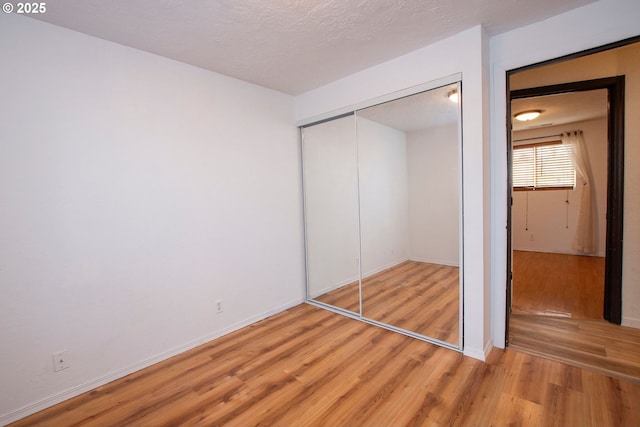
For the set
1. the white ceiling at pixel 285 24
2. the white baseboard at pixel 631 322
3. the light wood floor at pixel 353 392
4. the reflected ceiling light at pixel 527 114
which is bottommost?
the light wood floor at pixel 353 392

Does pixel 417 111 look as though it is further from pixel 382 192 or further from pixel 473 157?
A: pixel 382 192

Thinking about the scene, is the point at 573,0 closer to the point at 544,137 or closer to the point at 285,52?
the point at 285,52

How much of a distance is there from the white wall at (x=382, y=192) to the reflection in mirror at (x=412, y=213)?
1cm

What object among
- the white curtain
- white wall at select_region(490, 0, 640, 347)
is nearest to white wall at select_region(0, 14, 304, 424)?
white wall at select_region(490, 0, 640, 347)

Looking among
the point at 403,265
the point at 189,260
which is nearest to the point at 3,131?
the point at 189,260

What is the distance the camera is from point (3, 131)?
178cm

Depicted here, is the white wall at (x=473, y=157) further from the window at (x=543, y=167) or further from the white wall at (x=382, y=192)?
the window at (x=543, y=167)

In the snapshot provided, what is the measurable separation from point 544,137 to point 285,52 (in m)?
6.35

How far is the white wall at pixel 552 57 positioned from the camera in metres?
1.93

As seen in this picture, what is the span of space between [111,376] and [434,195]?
124 inches

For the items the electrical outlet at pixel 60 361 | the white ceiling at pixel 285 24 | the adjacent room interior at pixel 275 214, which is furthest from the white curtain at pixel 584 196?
the electrical outlet at pixel 60 361

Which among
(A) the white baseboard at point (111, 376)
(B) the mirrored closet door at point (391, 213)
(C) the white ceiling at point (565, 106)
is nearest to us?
(A) the white baseboard at point (111, 376)

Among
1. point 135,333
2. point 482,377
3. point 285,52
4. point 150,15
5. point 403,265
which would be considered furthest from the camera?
point 403,265

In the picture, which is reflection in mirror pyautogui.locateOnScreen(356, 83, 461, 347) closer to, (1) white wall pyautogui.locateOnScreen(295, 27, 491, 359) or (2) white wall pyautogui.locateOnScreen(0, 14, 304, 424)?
(1) white wall pyautogui.locateOnScreen(295, 27, 491, 359)
